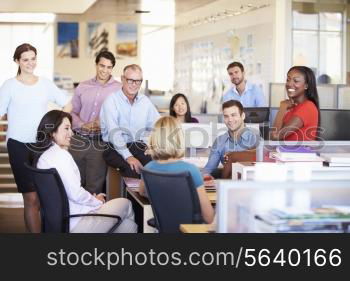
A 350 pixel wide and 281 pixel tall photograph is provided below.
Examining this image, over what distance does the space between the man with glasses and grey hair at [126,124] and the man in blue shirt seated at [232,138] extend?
0.63 meters

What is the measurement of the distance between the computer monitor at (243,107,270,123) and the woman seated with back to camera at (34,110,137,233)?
8.77 feet

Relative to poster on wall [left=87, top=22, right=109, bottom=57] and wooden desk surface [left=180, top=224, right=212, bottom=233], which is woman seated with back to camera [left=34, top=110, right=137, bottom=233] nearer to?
wooden desk surface [left=180, top=224, right=212, bottom=233]

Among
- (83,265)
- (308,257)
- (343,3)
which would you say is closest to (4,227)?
(83,265)

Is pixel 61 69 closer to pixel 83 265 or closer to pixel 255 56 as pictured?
pixel 255 56

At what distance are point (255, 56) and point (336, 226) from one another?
964 cm

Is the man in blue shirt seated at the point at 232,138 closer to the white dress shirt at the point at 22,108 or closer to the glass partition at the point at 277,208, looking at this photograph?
the white dress shirt at the point at 22,108

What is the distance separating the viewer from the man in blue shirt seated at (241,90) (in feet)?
25.6

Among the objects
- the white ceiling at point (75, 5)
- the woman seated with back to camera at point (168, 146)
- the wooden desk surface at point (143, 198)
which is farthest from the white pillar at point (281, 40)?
the woman seated with back to camera at point (168, 146)

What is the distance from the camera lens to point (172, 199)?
3.91 m

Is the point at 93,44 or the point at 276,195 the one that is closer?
the point at 276,195

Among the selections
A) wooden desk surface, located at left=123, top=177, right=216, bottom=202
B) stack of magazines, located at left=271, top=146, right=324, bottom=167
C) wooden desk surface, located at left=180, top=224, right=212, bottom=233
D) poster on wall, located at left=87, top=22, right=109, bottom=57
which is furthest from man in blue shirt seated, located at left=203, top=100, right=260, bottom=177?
poster on wall, located at left=87, top=22, right=109, bottom=57

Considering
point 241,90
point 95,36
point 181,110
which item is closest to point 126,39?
point 95,36

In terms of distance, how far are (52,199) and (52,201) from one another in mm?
18

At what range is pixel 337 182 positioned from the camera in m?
3.21
